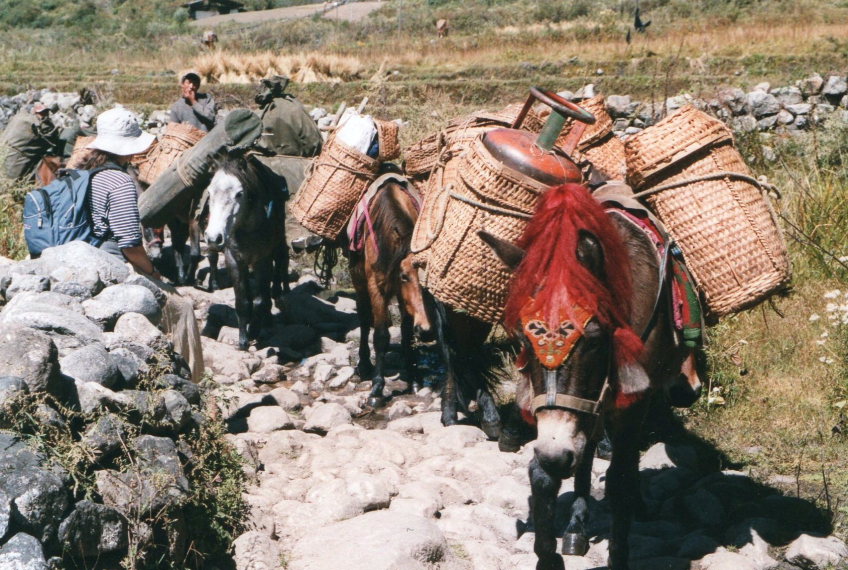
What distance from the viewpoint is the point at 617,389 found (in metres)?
4.12

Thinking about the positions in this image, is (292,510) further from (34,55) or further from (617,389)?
(34,55)

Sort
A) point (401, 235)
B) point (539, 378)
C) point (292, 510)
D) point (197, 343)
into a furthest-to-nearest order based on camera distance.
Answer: point (401, 235)
point (197, 343)
point (292, 510)
point (539, 378)

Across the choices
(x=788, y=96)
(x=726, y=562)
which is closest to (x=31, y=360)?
(x=726, y=562)

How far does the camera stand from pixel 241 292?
30.8 ft

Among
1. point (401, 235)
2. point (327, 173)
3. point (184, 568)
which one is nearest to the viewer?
point (184, 568)

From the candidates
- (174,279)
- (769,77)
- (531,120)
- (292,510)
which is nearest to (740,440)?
(531,120)

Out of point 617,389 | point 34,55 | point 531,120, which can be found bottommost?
point 34,55

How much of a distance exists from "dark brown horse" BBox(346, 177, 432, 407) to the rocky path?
65 cm

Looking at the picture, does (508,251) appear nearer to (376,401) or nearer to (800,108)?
(376,401)

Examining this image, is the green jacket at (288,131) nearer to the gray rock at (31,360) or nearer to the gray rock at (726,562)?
the gray rock at (31,360)

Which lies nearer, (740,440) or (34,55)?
(740,440)

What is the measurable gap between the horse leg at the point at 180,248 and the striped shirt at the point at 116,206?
17.4 feet

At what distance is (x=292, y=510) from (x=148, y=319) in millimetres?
1705

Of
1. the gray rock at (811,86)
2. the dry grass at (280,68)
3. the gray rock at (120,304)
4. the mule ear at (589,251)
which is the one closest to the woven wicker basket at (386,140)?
the gray rock at (120,304)
